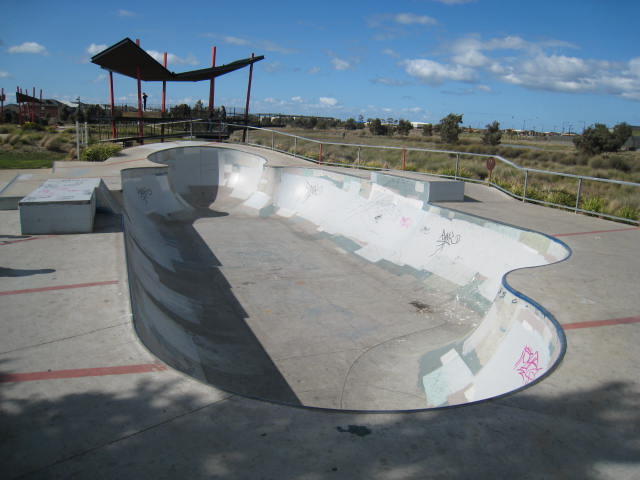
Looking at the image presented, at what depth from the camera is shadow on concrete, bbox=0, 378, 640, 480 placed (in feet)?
8.90

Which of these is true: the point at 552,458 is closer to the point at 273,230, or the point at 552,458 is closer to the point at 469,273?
the point at 469,273

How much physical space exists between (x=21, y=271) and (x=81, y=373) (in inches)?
125

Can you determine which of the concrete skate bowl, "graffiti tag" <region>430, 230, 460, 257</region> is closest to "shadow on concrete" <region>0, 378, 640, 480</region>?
the concrete skate bowl

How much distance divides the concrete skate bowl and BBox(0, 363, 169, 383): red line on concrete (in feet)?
2.56

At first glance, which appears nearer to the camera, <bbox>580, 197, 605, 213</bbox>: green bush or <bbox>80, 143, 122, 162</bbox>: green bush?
<bbox>580, 197, 605, 213</bbox>: green bush

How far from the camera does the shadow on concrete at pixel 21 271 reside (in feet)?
19.9

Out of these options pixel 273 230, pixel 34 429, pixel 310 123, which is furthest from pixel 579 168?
pixel 310 123

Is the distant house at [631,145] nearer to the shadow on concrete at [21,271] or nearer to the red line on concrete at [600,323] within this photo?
the red line on concrete at [600,323]

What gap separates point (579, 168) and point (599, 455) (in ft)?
115

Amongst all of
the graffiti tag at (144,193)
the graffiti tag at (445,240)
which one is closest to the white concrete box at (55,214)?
the graffiti tag at (144,193)

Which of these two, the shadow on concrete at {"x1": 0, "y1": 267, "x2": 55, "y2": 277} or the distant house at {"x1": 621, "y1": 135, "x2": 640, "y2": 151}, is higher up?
the distant house at {"x1": 621, "y1": 135, "x2": 640, "y2": 151}

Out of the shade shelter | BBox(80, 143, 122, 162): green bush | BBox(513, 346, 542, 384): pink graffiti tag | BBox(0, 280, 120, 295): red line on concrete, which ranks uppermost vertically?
the shade shelter

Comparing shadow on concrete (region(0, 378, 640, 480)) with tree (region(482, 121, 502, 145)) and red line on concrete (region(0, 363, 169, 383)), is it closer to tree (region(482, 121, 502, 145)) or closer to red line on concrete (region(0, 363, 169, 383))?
red line on concrete (region(0, 363, 169, 383))

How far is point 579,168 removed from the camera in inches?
1315
